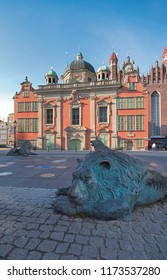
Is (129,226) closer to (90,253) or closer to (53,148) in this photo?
(90,253)

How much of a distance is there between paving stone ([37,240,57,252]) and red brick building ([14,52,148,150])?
75.3 ft

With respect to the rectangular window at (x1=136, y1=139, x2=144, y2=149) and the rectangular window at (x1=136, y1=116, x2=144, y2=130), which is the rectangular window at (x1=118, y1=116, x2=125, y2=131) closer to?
the rectangular window at (x1=136, y1=116, x2=144, y2=130)

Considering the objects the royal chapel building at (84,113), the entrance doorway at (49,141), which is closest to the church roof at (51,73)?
the royal chapel building at (84,113)

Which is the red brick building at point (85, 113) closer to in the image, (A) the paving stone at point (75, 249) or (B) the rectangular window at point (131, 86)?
(B) the rectangular window at point (131, 86)

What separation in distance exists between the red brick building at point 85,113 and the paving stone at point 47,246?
903 inches

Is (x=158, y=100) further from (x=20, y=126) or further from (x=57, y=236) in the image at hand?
(x=57, y=236)

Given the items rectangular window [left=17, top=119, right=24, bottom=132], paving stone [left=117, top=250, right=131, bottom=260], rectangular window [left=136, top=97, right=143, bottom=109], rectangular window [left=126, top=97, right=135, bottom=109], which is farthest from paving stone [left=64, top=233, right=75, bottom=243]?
rectangular window [left=17, top=119, right=24, bottom=132]

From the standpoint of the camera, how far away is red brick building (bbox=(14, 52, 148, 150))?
24328 millimetres

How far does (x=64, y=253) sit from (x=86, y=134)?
2377cm

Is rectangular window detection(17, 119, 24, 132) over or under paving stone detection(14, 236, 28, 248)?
over

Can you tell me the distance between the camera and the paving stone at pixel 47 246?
1942 millimetres

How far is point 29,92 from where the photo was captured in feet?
91.8

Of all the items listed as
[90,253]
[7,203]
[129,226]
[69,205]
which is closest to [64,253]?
[90,253]

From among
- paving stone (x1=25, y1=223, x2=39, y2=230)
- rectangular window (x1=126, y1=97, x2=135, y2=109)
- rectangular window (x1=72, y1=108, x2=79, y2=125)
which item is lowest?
paving stone (x1=25, y1=223, x2=39, y2=230)
